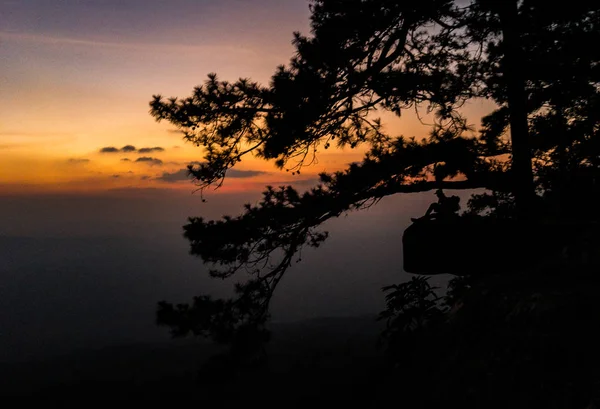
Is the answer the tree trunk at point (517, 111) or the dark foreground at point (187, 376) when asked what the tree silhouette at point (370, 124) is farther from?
the dark foreground at point (187, 376)

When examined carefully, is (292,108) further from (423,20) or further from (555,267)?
(555,267)

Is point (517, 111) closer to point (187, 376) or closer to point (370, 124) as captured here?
point (370, 124)

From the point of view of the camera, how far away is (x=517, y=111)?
741cm

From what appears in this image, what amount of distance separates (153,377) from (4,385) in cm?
3596

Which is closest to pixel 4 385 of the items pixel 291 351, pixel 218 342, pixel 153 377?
pixel 153 377

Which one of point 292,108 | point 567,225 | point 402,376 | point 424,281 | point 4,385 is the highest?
point 292,108

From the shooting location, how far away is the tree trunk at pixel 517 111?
23.5 feet

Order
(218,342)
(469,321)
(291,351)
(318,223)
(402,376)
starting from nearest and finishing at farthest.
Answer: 1. (469,321)
2. (402,376)
3. (218,342)
4. (318,223)
5. (291,351)

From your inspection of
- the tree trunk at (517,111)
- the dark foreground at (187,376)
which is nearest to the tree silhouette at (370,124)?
the tree trunk at (517,111)

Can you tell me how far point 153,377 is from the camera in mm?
84438

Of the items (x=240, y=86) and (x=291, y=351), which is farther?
(x=291, y=351)

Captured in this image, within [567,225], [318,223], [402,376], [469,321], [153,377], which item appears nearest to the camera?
[469,321]

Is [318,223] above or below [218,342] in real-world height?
above

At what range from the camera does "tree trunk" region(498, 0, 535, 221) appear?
7.16 meters
